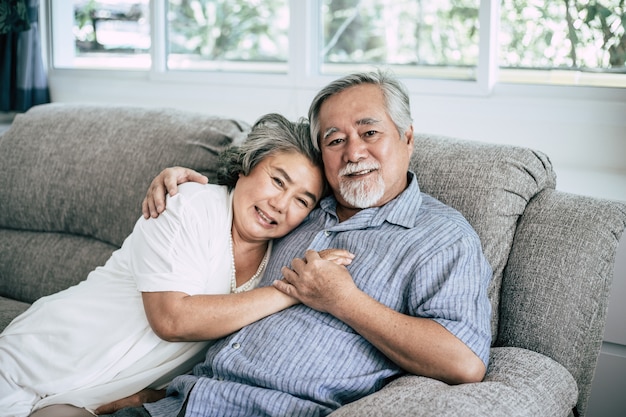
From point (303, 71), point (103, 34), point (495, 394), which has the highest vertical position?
point (103, 34)

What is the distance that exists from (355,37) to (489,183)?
1401 mm

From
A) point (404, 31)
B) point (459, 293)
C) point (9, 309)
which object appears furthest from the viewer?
point (404, 31)

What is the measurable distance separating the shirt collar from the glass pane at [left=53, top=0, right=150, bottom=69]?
7.40 feet

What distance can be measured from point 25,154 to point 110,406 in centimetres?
115

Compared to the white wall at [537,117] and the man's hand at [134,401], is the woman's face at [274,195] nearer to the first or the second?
the man's hand at [134,401]

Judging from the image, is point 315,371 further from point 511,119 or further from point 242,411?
point 511,119

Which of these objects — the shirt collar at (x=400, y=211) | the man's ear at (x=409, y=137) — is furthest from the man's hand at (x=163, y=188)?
the man's ear at (x=409, y=137)

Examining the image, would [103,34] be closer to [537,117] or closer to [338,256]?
[537,117]

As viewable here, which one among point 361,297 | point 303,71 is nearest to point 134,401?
point 361,297

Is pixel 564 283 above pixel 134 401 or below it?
above

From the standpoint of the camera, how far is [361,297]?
155 centimetres

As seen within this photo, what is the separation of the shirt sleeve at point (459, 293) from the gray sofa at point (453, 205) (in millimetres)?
103

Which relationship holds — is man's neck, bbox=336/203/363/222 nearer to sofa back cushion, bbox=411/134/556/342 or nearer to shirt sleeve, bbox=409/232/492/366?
sofa back cushion, bbox=411/134/556/342

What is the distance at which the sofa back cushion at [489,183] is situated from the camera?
1.76 m
